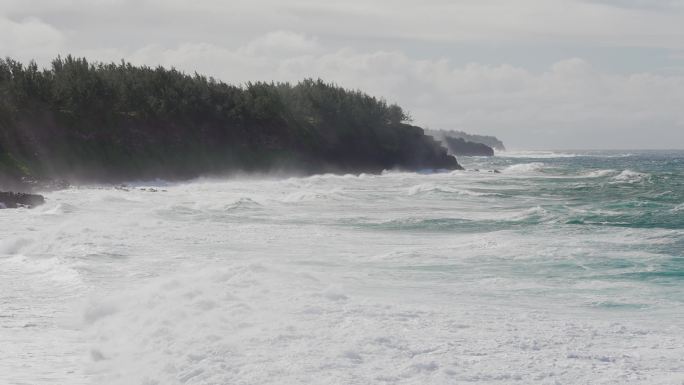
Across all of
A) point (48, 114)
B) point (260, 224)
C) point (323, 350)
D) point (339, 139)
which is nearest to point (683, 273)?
point (323, 350)

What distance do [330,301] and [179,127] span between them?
49.2 m

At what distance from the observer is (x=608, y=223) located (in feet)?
86.2

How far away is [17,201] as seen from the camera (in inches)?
1011

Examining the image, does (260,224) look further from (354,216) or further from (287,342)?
(287,342)

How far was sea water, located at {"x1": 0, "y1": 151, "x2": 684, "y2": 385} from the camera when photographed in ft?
27.2

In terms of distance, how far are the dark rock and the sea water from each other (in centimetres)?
160

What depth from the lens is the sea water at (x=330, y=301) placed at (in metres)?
8.29

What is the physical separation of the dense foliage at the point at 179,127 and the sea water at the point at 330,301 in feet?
70.4

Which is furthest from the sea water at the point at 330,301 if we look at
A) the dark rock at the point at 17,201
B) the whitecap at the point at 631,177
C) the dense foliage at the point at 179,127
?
the whitecap at the point at 631,177

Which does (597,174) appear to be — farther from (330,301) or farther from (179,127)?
(330,301)

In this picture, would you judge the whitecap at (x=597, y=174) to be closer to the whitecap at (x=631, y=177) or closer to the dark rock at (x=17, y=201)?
the whitecap at (x=631, y=177)

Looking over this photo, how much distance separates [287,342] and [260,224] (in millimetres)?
14830

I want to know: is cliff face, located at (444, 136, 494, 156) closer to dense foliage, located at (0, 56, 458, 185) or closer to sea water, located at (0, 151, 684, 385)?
dense foliage, located at (0, 56, 458, 185)

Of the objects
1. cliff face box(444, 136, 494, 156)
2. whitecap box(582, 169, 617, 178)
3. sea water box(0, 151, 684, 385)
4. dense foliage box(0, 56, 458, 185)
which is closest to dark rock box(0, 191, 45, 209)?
sea water box(0, 151, 684, 385)
